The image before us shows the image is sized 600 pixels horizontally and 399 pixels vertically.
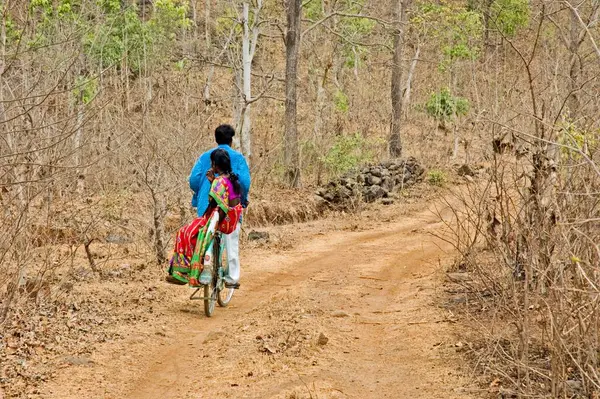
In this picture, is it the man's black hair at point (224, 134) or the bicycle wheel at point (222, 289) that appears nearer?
the man's black hair at point (224, 134)

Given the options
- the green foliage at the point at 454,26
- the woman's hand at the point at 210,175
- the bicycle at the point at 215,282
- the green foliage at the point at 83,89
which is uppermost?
the green foliage at the point at 454,26

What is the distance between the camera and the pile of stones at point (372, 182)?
61.1 feet

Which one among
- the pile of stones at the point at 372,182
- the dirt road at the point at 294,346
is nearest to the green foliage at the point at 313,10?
the pile of stones at the point at 372,182

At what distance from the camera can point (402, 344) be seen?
24.8 ft

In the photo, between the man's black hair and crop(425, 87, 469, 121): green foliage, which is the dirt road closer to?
the man's black hair

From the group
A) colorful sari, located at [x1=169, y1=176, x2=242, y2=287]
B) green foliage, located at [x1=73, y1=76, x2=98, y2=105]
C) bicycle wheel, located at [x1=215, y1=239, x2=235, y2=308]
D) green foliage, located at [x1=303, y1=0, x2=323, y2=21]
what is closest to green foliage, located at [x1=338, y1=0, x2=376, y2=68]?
green foliage, located at [x1=303, y1=0, x2=323, y2=21]

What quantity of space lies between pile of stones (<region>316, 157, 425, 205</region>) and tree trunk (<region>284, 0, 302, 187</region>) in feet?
4.13

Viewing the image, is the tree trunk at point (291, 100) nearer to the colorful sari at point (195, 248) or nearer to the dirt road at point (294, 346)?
the dirt road at point (294, 346)

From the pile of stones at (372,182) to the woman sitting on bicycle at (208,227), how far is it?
9.59 meters

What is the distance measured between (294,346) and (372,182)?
12.6 m

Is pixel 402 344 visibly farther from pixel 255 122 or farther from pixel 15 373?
pixel 255 122

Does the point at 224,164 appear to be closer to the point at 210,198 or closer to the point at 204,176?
the point at 204,176

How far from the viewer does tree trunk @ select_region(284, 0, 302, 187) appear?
20406 mm

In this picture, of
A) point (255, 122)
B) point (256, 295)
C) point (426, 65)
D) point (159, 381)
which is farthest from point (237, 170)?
point (426, 65)
